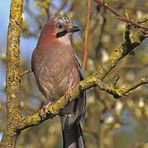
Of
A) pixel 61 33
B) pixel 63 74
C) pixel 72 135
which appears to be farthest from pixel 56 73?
pixel 72 135

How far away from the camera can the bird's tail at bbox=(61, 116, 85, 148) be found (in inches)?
184

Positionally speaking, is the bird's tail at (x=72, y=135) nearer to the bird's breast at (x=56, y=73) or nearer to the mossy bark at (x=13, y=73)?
the bird's breast at (x=56, y=73)

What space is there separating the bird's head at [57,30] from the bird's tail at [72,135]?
0.81 metres

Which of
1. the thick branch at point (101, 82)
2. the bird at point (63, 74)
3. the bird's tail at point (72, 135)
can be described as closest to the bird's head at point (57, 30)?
the bird at point (63, 74)

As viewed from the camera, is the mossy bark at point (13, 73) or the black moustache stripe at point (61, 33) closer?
the mossy bark at point (13, 73)

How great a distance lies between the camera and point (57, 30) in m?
5.12

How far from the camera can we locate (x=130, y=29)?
2920mm

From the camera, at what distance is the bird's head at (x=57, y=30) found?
5.00 metres

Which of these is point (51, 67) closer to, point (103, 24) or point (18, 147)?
point (103, 24)

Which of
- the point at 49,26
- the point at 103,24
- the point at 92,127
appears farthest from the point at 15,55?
the point at 92,127

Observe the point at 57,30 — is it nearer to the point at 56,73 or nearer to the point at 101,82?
the point at 56,73

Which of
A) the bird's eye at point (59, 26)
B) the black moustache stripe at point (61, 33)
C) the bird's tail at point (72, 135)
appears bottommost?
the bird's tail at point (72, 135)

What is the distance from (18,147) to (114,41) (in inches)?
74.5

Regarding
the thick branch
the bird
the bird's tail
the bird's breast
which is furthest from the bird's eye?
the thick branch
